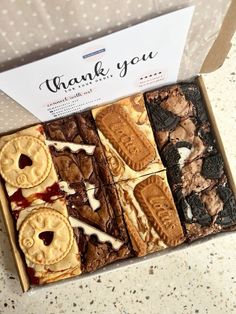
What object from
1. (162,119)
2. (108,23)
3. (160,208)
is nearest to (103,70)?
(108,23)

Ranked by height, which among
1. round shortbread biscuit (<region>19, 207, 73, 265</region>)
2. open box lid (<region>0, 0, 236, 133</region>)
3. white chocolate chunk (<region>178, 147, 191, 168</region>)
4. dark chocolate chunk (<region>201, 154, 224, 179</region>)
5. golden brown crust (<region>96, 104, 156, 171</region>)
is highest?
open box lid (<region>0, 0, 236, 133</region>)

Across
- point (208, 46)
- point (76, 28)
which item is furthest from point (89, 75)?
point (208, 46)

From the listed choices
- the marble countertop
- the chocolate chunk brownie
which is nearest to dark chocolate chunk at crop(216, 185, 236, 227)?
the chocolate chunk brownie

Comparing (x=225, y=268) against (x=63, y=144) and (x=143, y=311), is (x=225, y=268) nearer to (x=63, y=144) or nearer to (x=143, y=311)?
(x=143, y=311)

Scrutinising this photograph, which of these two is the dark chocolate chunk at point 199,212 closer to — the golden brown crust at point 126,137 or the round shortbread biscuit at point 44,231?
the golden brown crust at point 126,137

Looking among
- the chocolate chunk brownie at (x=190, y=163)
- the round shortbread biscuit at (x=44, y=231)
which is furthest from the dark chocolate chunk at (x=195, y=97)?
the round shortbread biscuit at (x=44, y=231)

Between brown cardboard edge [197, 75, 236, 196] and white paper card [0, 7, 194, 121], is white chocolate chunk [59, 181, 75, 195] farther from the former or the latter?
brown cardboard edge [197, 75, 236, 196]

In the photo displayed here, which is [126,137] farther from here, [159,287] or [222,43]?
[159,287]
